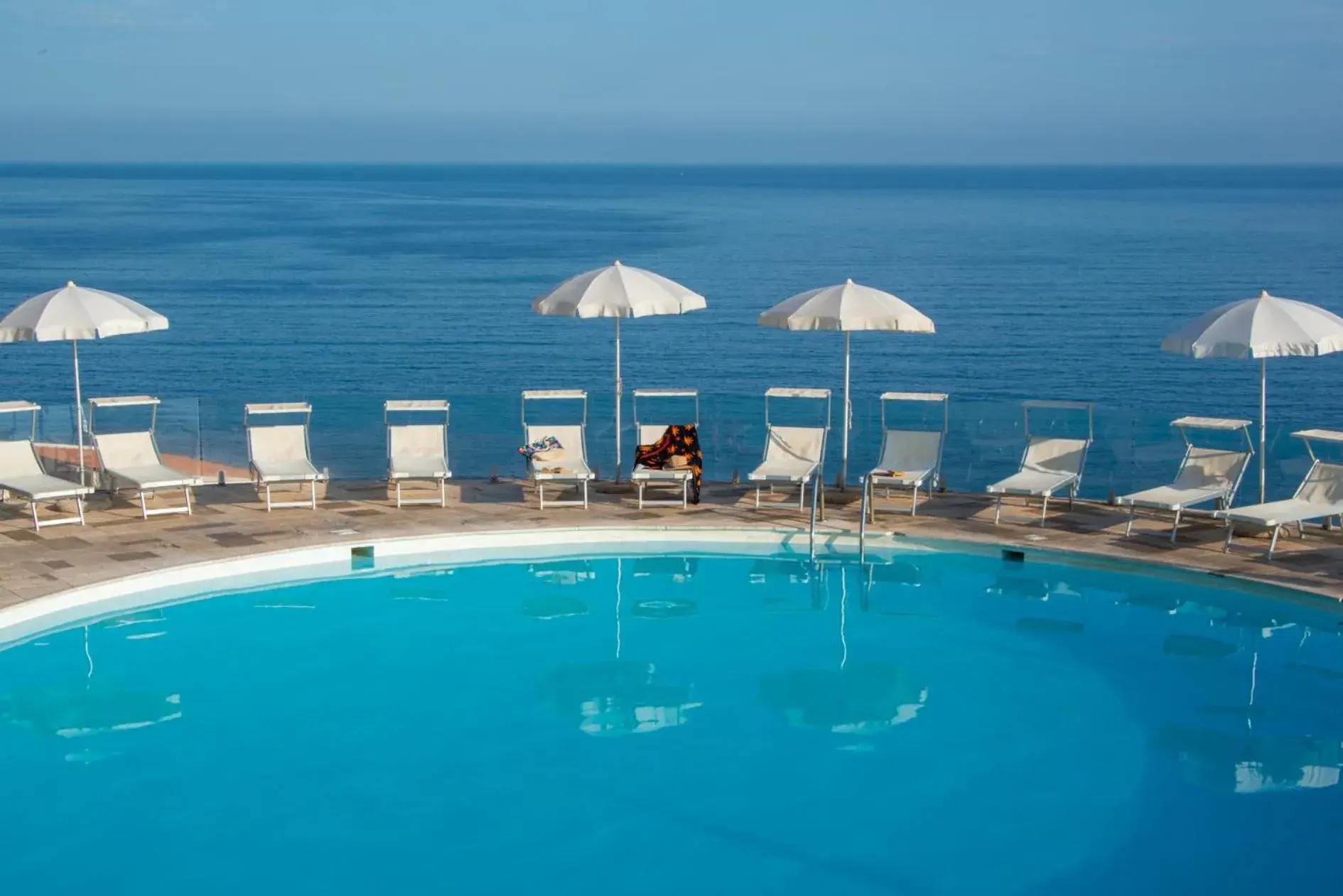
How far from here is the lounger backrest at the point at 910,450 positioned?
12742 mm

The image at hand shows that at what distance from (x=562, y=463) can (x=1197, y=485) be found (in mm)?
5292

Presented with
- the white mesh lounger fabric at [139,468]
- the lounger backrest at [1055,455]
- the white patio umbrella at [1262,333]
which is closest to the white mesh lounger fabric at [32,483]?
the white mesh lounger fabric at [139,468]

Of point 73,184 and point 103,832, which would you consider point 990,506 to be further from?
point 73,184

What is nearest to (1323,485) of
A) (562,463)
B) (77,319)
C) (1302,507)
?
(1302,507)

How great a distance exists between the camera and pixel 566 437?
43.1 feet

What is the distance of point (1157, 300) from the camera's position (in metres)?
52.0

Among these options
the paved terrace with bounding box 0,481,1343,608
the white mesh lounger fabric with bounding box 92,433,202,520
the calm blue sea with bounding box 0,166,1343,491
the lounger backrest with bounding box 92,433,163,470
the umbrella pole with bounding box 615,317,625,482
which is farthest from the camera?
the calm blue sea with bounding box 0,166,1343,491

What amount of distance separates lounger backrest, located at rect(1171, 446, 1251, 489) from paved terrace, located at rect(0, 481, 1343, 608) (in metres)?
0.38

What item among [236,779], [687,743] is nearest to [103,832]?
[236,779]

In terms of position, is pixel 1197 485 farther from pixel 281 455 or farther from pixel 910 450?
pixel 281 455

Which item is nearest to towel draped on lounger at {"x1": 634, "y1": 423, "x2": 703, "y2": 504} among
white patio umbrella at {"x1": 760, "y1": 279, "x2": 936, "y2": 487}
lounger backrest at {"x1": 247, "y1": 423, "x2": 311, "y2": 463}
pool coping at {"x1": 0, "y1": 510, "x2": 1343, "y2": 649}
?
pool coping at {"x1": 0, "y1": 510, "x2": 1343, "y2": 649}

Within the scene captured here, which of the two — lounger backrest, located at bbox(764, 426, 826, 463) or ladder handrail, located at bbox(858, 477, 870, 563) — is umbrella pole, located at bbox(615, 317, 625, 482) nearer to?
lounger backrest, located at bbox(764, 426, 826, 463)

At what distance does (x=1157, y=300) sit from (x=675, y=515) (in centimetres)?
4353

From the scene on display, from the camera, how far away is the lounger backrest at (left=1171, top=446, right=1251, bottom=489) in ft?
38.4
